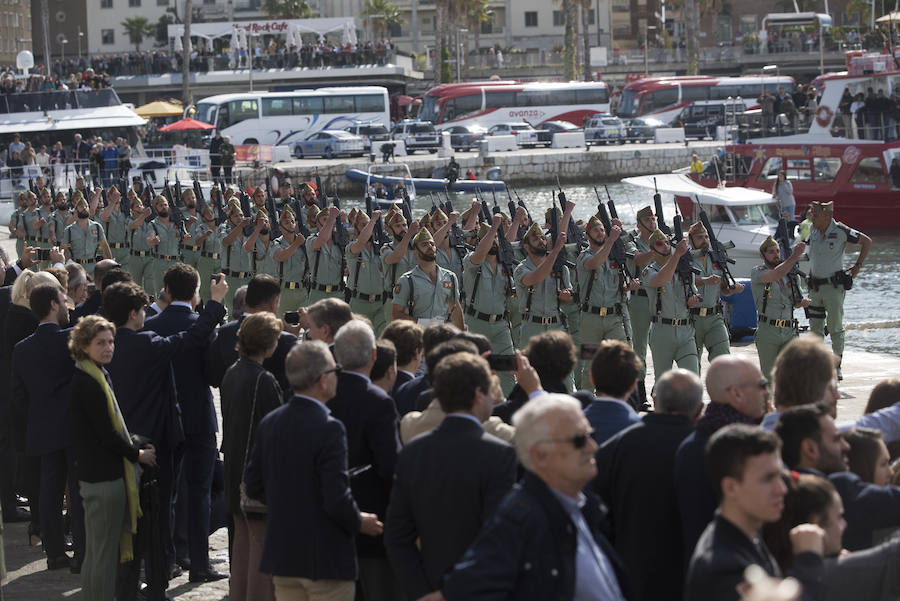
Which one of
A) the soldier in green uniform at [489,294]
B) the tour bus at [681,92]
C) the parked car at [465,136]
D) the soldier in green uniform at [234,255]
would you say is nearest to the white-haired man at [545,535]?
the soldier in green uniform at [489,294]

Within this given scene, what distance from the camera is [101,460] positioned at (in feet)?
22.2

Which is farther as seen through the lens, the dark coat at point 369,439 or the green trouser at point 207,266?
the green trouser at point 207,266

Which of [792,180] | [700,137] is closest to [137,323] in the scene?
[792,180]

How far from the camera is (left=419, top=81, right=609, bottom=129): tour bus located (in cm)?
6588

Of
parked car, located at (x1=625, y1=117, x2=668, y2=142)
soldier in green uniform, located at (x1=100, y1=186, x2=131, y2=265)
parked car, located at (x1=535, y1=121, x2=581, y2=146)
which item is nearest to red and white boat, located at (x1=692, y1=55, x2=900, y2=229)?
soldier in green uniform, located at (x1=100, y1=186, x2=131, y2=265)

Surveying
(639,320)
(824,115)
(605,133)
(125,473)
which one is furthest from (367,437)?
(605,133)

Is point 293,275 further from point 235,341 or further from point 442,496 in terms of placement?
point 442,496

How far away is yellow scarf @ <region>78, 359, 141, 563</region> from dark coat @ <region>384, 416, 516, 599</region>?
231 centimetres

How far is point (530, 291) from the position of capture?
1209 centimetres

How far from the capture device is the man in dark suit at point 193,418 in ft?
25.1

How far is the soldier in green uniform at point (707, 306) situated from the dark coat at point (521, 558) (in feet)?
27.0

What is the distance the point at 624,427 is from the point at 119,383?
10.4 feet

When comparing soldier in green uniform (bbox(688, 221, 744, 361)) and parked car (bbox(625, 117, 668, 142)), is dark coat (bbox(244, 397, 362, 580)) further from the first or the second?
parked car (bbox(625, 117, 668, 142))

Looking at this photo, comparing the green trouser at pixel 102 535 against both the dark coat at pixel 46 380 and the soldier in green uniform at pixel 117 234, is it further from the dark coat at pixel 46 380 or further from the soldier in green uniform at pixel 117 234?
the soldier in green uniform at pixel 117 234
